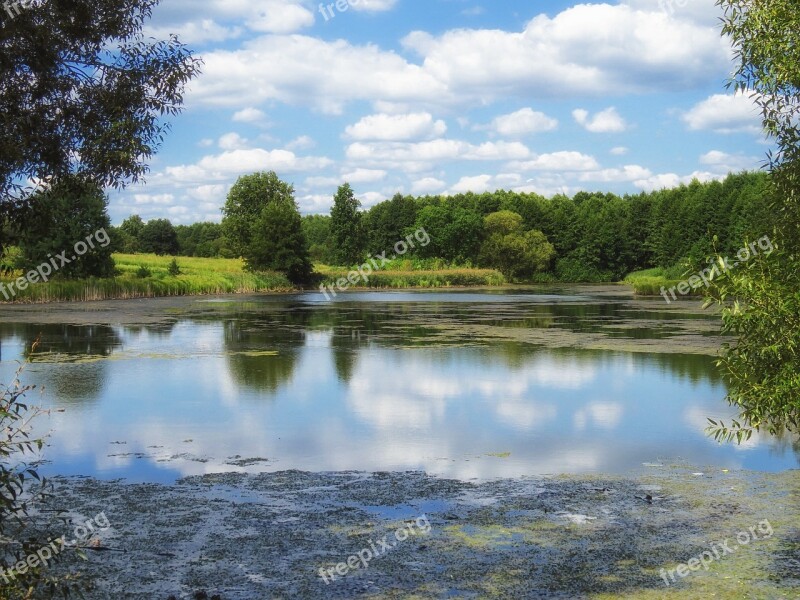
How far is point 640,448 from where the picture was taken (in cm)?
1240

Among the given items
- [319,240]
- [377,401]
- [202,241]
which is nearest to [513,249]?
[319,240]

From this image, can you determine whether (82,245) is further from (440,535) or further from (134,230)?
(134,230)

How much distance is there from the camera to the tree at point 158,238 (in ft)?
417

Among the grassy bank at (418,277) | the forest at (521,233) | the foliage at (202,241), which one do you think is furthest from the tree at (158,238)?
the grassy bank at (418,277)

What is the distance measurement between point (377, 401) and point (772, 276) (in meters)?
10.2

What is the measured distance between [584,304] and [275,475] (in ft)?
147

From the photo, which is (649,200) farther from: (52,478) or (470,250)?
(52,478)

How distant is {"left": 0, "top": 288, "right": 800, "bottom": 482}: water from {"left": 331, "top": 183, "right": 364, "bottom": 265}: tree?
7142cm

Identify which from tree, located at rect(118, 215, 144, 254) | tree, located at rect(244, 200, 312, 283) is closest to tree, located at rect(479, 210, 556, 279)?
tree, located at rect(244, 200, 312, 283)

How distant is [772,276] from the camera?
7250 millimetres

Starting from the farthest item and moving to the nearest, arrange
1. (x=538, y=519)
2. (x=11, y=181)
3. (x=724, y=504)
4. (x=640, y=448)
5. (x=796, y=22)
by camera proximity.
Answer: (x=640, y=448) < (x=724, y=504) < (x=538, y=519) < (x=796, y=22) < (x=11, y=181)

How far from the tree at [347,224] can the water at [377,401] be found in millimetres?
71419

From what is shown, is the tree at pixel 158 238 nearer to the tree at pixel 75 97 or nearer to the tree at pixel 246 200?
the tree at pixel 246 200

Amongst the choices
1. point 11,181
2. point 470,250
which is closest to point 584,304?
point 11,181
